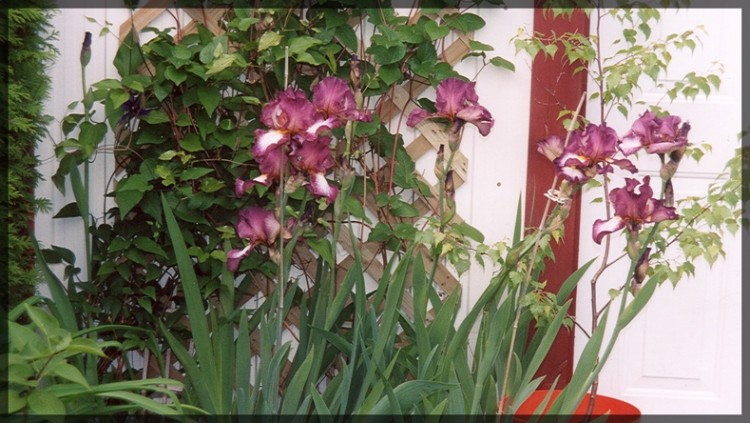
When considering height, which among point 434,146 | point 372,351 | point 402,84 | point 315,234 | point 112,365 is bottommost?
point 112,365

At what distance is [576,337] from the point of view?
8.20 feet

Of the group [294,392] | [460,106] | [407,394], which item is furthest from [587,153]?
[294,392]

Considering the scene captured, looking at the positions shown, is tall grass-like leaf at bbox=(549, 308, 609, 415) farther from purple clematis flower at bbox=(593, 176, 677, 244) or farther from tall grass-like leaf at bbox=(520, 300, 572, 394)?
purple clematis flower at bbox=(593, 176, 677, 244)

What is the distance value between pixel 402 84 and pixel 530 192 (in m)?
0.47

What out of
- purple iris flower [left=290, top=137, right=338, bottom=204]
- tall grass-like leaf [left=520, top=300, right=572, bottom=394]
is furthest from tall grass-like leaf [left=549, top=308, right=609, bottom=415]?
purple iris flower [left=290, top=137, right=338, bottom=204]

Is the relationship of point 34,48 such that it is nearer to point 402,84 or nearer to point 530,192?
point 402,84

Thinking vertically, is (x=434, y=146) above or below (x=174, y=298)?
above

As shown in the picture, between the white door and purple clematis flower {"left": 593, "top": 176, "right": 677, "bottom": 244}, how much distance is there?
0.95 metres

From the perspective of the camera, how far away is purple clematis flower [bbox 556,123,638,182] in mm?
1509

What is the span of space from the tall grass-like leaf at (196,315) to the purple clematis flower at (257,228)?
0.15 meters

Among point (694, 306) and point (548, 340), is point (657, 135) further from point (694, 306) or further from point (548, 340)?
point (694, 306)

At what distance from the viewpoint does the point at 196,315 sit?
1.71m

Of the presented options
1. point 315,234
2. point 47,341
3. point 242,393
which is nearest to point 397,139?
point 315,234

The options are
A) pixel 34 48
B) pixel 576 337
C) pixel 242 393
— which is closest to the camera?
pixel 242 393
